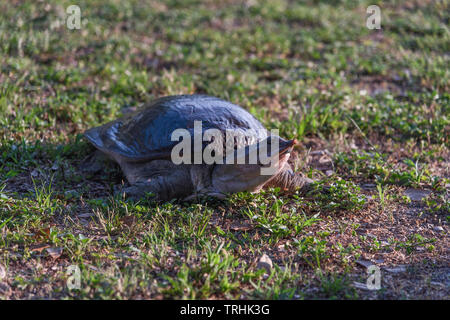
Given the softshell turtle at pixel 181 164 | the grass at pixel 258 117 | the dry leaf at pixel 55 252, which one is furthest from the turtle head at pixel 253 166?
Answer: the dry leaf at pixel 55 252

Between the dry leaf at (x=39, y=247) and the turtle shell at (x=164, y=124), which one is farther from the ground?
the turtle shell at (x=164, y=124)

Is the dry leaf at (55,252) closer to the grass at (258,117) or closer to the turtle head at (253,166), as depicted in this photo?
the grass at (258,117)

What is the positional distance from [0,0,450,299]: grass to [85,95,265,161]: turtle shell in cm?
32

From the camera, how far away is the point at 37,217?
3.15 m

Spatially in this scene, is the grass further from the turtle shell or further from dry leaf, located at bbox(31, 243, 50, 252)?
the turtle shell

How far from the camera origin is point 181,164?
3.56 meters

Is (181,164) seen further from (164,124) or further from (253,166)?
(253,166)

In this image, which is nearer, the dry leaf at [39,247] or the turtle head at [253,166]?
the dry leaf at [39,247]

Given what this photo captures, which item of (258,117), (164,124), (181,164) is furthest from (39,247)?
(258,117)

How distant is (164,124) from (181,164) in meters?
0.32

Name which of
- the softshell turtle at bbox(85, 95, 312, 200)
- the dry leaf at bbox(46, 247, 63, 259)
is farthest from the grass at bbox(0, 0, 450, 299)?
the softshell turtle at bbox(85, 95, 312, 200)

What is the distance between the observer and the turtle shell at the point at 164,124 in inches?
141

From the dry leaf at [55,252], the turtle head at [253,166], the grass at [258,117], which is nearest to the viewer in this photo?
the grass at [258,117]
